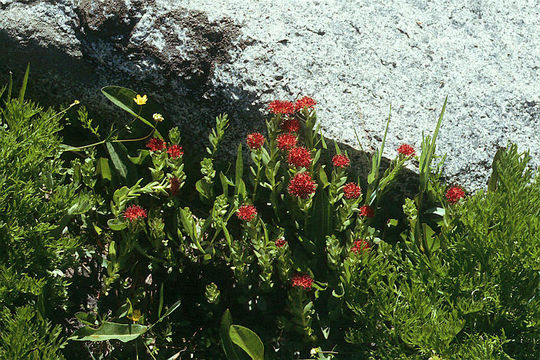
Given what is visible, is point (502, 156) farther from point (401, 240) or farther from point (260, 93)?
point (260, 93)

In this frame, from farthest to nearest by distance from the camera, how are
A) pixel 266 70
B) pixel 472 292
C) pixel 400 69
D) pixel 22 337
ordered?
1. pixel 400 69
2. pixel 266 70
3. pixel 472 292
4. pixel 22 337

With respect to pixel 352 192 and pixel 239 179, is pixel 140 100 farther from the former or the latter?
pixel 352 192

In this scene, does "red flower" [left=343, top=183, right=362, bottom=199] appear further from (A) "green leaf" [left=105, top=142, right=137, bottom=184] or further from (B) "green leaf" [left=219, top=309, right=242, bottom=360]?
(A) "green leaf" [left=105, top=142, right=137, bottom=184]

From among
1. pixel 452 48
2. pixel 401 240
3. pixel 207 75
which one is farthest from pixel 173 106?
pixel 452 48

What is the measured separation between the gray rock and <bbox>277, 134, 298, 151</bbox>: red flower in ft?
1.02

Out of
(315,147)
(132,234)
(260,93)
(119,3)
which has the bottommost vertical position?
(132,234)

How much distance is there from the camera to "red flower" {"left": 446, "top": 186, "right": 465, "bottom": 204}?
9.03 ft

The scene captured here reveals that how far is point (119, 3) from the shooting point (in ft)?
9.93

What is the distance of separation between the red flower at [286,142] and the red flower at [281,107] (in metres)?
0.12

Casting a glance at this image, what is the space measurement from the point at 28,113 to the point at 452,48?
7.59ft

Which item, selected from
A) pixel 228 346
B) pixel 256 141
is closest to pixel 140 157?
pixel 256 141

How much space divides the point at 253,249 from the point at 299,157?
55 cm

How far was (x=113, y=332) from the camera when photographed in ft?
8.52

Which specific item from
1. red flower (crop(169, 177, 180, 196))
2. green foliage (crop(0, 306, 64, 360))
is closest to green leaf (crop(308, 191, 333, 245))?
red flower (crop(169, 177, 180, 196))
